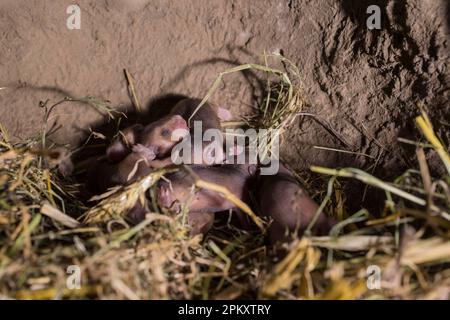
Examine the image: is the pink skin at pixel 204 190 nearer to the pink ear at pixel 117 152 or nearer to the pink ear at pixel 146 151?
the pink ear at pixel 146 151

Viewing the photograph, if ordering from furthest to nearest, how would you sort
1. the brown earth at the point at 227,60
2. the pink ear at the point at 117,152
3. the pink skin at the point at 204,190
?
1. the pink ear at the point at 117,152
2. the brown earth at the point at 227,60
3. the pink skin at the point at 204,190

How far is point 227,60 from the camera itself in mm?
2398

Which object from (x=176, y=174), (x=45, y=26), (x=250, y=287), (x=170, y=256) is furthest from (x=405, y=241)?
(x=45, y=26)

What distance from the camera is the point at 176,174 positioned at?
6.60 feet

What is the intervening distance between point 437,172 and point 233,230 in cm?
90

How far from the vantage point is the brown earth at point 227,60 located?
2086 mm

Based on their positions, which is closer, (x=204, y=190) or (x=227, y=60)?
(x=204, y=190)
